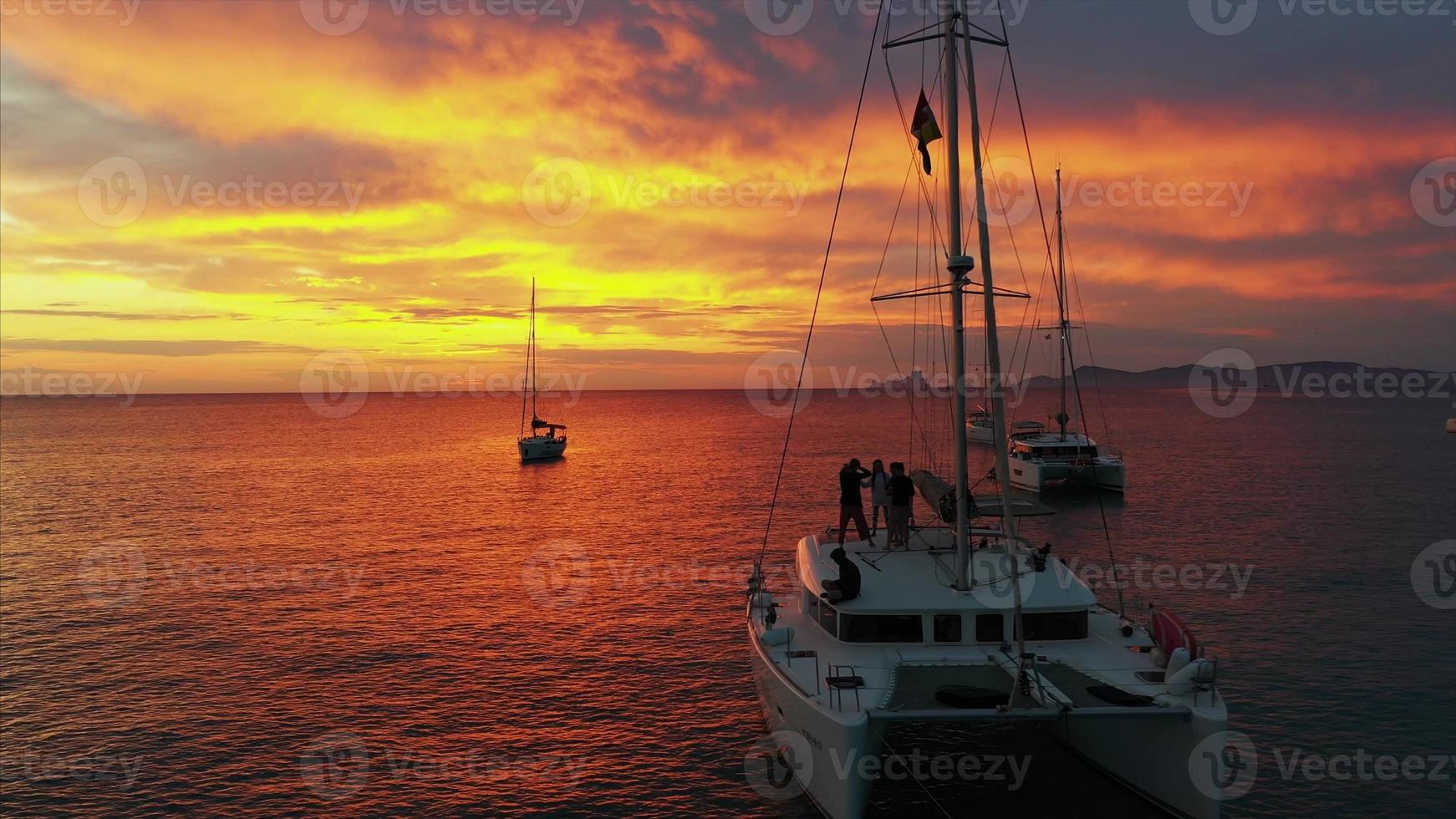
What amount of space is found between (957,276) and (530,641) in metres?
17.2

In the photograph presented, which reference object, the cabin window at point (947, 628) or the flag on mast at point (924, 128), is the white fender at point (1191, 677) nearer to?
the cabin window at point (947, 628)

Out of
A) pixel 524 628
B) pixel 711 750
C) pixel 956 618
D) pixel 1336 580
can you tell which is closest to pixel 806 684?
pixel 956 618

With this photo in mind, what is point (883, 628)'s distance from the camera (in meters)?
14.8

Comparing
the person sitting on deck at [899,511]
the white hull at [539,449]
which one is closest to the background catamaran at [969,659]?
the person sitting on deck at [899,511]

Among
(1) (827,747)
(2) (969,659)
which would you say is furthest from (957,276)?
(1) (827,747)

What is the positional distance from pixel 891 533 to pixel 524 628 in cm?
1348

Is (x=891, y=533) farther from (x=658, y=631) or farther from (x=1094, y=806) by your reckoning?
(x=658, y=631)

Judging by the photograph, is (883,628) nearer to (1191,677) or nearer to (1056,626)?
(1056,626)

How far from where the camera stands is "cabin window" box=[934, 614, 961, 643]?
48.0ft

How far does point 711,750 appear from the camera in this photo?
17000 millimetres

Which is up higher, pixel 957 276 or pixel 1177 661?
pixel 957 276

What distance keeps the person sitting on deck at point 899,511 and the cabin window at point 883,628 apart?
3.63 meters

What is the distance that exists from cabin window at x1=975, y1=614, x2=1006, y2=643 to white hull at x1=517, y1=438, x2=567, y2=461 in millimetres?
70688

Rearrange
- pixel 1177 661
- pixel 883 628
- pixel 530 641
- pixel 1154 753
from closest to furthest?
A: 1. pixel 1154 753
2. pixel 1177 661
3. pixel 883 628
4. pixel 530 641
